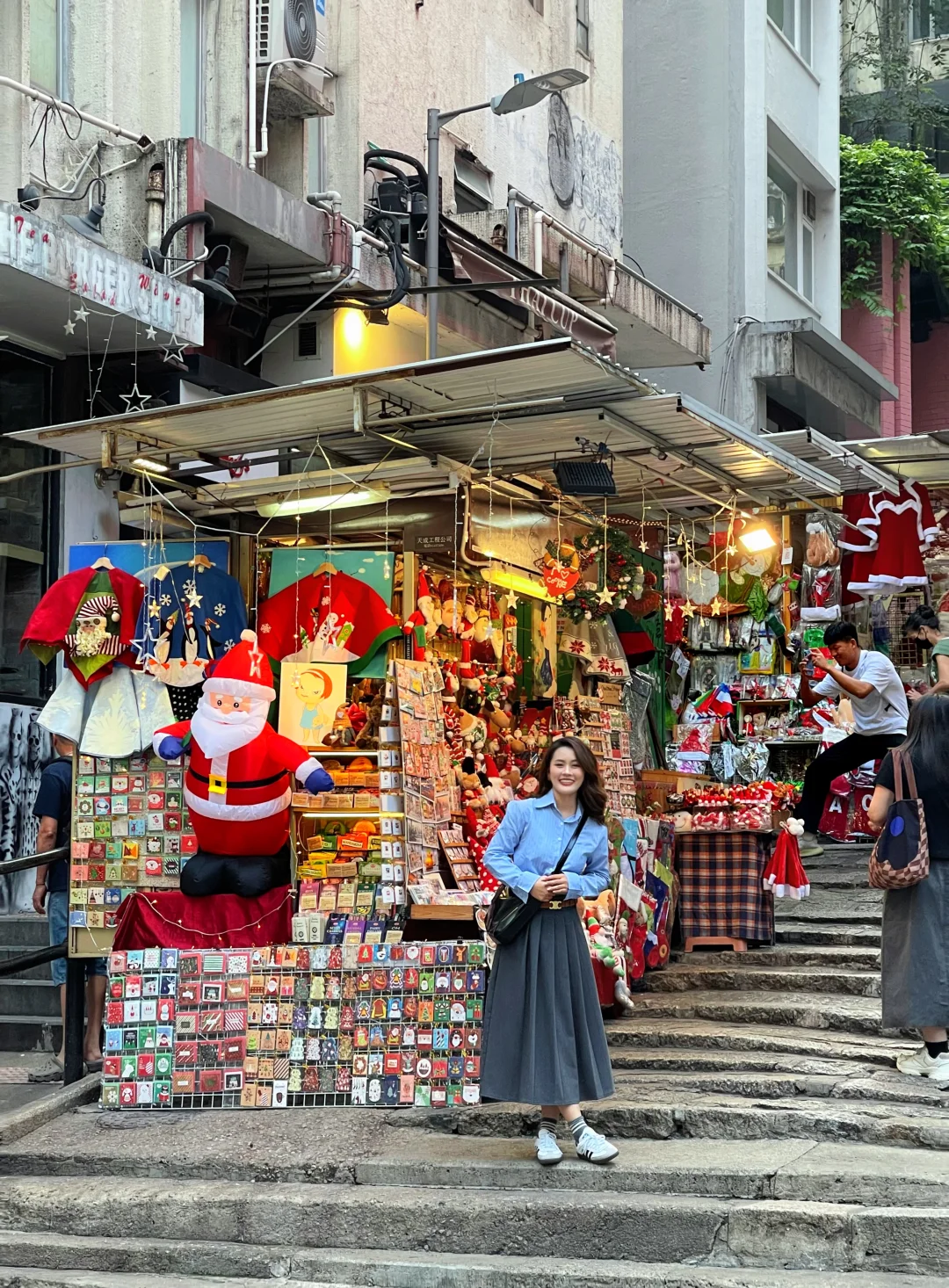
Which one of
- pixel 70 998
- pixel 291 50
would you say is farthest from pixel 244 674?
pixel 291 50

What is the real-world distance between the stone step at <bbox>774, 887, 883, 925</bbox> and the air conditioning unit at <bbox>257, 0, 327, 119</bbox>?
262 inches

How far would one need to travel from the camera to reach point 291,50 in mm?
11695

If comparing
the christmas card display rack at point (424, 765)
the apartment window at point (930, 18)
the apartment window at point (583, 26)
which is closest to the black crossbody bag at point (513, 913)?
the christmas card display rack at point (424, 765)

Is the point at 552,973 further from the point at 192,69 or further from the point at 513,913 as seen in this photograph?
the point at 192,69

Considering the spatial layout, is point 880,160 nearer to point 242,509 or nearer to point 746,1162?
point 242,509

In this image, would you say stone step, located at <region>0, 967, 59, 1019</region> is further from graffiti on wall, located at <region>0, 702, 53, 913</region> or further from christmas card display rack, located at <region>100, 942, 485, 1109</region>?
christmas card display rack, located at <region>100, 942, 485, 1109</region>

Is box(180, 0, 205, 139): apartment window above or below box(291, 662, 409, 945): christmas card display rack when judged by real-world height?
above

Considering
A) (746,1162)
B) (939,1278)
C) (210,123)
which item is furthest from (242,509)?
(939,1278)

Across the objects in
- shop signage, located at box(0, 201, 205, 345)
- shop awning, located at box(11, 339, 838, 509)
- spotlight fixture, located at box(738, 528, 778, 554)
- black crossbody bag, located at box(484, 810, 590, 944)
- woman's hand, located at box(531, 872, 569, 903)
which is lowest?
black crossbody bag, located at box(484, 810, 590, 944)

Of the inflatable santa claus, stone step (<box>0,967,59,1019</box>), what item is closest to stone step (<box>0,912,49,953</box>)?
stone step (<box>0,967,59,1019</box>)

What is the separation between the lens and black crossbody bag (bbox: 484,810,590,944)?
7359 millimetres

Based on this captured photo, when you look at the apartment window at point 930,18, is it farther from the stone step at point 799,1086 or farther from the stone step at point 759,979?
the stone step at point 799,1086

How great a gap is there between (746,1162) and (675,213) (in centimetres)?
1374

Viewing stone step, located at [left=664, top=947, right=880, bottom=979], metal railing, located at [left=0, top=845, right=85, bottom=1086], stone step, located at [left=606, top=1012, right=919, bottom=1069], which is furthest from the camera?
stone step, located at [left=664, top=947, right=880, bottom=979]
